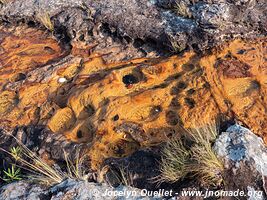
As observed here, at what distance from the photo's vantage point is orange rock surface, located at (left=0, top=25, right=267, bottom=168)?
3863 mm

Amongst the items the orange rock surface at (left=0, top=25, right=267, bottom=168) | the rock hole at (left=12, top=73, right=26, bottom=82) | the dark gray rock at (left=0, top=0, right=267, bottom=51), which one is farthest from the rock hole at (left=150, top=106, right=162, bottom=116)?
the rock hole at (left=12, top=73, right=26, bottom=82)

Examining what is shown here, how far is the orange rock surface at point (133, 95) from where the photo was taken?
3.86m

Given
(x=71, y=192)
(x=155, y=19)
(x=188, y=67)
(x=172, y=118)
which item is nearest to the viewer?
(x=71, y=192)

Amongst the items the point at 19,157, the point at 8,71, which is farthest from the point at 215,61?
the point at 8,71

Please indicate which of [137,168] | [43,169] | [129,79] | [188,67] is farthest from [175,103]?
[43,169]

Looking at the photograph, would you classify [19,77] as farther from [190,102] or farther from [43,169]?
[190,102]

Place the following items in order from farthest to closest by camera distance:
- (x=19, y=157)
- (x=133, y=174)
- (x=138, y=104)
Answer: (x=138, y=104), (x=19, y=157), (x=133, y=174)

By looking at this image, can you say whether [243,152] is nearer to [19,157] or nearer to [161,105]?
[161,105]

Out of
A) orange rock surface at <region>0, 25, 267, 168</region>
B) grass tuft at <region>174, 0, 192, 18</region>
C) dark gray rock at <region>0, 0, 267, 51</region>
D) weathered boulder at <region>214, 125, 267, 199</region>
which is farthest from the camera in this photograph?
grass tuft at <region>174, 0, 192, 18</region>

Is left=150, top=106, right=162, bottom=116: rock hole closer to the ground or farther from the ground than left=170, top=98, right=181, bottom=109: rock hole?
closer to the ground

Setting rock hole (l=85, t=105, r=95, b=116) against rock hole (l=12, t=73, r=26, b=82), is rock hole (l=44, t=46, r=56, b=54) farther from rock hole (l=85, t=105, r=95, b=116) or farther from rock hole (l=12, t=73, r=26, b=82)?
rock hole (l=85, t=105, r=95, b=116)

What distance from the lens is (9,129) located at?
14.4ft

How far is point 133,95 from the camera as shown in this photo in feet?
13.9

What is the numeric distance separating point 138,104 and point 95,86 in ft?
2.05
